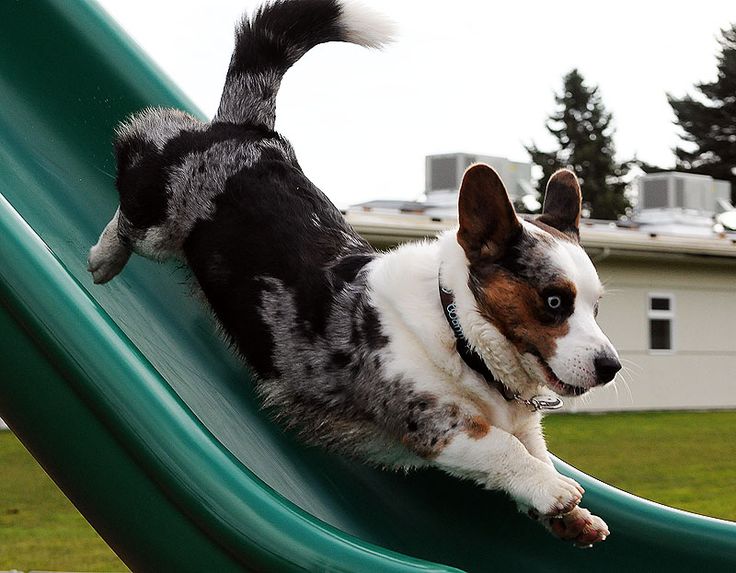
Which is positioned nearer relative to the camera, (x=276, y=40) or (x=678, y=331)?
(x=276, y=40)

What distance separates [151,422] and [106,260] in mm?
1390

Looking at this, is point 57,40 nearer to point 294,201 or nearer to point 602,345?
point 294,201

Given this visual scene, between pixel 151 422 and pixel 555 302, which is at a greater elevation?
pixel 555 302

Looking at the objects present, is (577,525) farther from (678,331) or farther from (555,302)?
(678,331)

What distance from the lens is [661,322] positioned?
1883cm

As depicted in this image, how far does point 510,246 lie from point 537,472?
21.6 inches

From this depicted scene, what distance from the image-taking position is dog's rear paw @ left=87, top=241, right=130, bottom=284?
368cm

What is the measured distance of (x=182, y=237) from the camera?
3506mm

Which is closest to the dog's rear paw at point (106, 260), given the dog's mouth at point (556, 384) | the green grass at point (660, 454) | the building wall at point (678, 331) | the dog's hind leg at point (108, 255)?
the dog's hind leg at point (108, 255)

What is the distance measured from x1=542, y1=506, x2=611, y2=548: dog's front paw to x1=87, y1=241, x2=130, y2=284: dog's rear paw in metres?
1.65

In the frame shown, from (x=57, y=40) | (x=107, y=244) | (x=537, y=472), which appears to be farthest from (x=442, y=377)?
(x=57, y=40)

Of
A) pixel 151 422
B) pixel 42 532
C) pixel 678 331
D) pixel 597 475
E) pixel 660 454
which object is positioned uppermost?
pixel 151 422

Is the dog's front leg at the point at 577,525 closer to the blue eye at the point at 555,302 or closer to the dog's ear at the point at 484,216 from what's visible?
the blue eye at the point at 555,302

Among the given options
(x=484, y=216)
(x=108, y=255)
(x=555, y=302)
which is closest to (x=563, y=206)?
(x=484, y=216)
